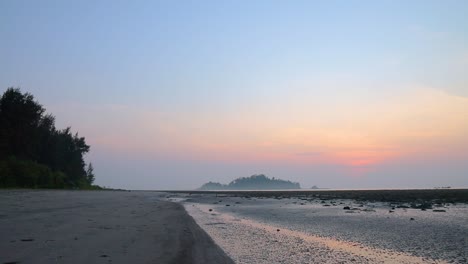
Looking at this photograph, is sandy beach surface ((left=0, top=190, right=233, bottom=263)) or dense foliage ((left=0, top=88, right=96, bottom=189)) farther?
dense foliage ((left=0, top=88, right=96, bottom=189))

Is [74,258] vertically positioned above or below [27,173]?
below

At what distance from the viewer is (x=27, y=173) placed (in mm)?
47625

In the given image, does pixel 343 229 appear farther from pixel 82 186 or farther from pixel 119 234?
pixel 82 186

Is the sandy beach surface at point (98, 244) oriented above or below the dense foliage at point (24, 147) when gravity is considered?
below

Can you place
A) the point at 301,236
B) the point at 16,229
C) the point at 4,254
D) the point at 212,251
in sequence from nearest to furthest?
the point at 4,254, the point at 212,251, the point at 16,229, the point at 301,236

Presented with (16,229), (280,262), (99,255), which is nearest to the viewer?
(99,255)

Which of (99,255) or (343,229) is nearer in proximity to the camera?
(99,255)

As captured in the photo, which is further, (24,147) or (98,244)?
(24,147)

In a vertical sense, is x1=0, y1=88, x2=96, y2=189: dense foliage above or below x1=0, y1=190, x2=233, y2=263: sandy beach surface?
above

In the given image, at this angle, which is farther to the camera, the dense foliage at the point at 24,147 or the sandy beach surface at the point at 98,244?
the dense foliage at the point at 24,147

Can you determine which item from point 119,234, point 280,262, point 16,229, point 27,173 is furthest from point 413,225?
point 27,173

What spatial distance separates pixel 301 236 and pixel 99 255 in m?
7.71

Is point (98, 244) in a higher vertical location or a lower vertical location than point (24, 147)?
lower

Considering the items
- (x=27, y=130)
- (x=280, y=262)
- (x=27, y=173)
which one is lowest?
(x=280, y=262)
